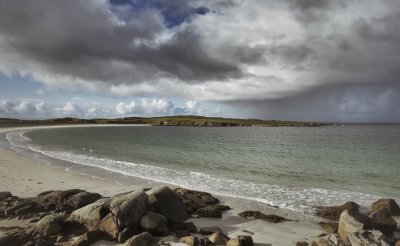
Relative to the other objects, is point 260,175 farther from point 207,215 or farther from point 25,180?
point 25,180

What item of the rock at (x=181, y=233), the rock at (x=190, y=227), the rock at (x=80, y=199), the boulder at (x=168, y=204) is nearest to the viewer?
the rock at (x=181, y=233)

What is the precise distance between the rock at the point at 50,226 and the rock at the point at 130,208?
2.12 m

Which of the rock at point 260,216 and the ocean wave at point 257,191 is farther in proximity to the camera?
the ocean wave at point 257,191

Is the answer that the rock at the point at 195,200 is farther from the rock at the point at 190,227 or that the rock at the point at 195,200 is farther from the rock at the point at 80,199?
the rock at the point at 80,199

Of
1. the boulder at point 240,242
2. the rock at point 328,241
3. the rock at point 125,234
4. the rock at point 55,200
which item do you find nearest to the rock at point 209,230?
the boulder at point 240,242

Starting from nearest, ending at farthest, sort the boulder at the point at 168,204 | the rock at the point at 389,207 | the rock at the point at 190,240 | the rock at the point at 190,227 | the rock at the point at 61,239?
the rock at the point at 190,240 → the rock at the point at 61,239 → the rock at the point at 190,227 → the boulder at the point at 168,204 → the rock at the point at 389,207

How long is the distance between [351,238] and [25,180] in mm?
22404

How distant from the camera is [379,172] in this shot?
2970 centimetres

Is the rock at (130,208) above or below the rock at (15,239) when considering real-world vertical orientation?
above

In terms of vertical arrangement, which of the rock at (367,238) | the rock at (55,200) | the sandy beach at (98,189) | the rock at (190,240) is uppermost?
the rock at (367,238)

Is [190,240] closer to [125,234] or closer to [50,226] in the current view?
[125,234]

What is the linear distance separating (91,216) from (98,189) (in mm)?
8467

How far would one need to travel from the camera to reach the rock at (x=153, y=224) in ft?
41.2

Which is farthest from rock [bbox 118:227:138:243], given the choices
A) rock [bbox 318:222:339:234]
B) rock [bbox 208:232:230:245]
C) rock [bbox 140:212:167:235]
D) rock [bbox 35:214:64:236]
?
rock [bbox 318:222:339:234]
